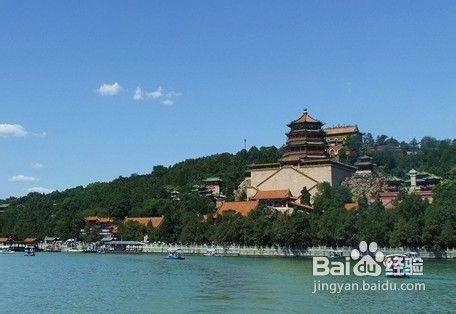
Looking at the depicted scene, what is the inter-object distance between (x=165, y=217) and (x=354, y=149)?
92.2ft

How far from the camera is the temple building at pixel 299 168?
62375mm

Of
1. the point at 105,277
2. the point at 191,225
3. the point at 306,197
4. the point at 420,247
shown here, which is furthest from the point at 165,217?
the point at 105,277

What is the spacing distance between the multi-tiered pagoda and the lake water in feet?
97.4

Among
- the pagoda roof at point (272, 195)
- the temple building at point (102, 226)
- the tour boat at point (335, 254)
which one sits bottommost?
the tour boat at point (335, 254)

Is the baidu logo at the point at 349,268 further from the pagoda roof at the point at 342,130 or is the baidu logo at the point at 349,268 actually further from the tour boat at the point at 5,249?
the pagoda roof at the point at 342,130

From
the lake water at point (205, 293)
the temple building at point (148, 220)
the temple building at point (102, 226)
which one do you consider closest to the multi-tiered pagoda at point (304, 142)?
the temple building at point (148, 220)

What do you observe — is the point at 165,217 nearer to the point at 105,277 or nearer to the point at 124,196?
the point at 124,196

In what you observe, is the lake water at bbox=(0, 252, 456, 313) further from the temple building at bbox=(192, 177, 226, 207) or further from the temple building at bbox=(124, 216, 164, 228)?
the temple building at bbox=(192, 177, 226, 207)

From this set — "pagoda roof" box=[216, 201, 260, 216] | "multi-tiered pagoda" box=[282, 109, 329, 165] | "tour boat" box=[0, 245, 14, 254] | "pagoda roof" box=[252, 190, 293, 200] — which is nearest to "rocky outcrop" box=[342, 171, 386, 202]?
"multi-tiered pagoda" box=[282, 109, 329, 165]

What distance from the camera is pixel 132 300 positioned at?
76.5 feet

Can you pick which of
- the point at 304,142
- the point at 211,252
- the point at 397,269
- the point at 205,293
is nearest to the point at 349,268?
the point at 397,269

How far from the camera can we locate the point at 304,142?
6550 centimetres

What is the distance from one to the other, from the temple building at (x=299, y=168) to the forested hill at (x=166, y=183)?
22.7 ft

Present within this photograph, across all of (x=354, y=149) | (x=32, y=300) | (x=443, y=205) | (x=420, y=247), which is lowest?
(x=32, y=300)
